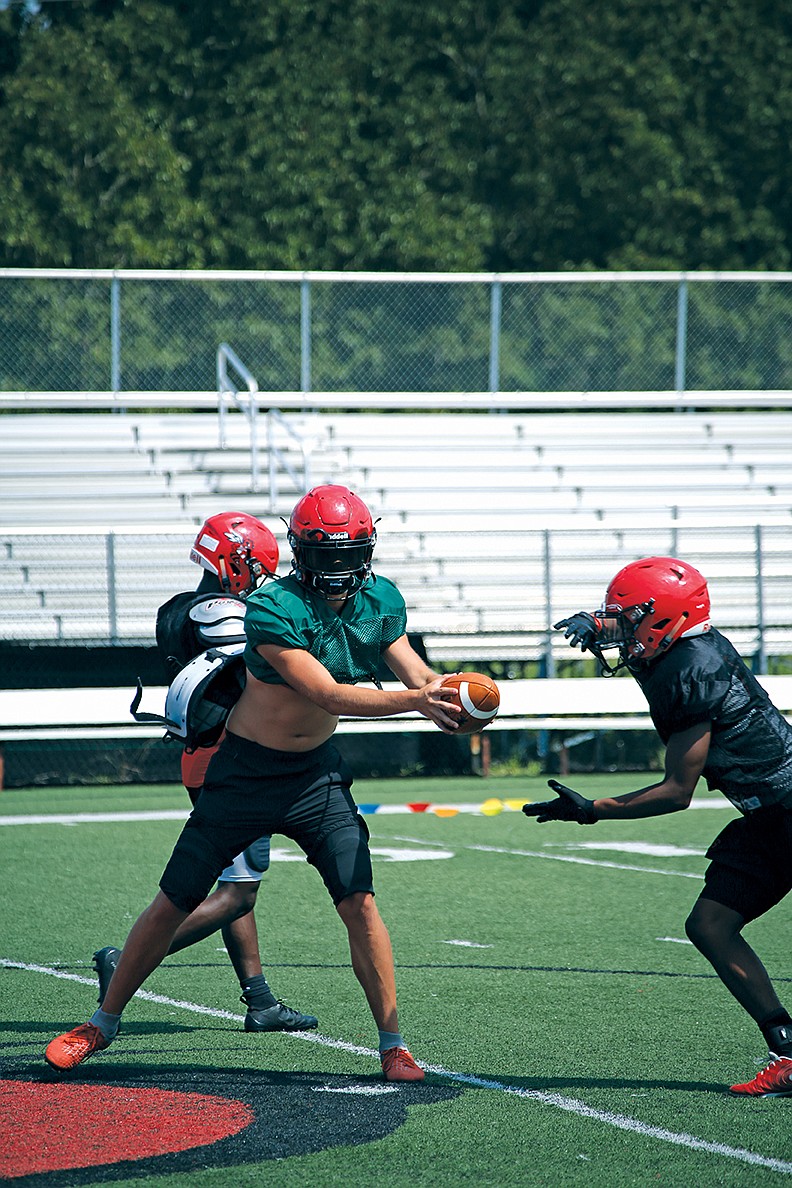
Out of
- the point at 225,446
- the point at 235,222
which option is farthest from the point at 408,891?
the point at 235,222

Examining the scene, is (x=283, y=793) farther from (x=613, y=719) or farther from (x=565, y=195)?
(x=565, y=195)

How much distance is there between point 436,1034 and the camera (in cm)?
558

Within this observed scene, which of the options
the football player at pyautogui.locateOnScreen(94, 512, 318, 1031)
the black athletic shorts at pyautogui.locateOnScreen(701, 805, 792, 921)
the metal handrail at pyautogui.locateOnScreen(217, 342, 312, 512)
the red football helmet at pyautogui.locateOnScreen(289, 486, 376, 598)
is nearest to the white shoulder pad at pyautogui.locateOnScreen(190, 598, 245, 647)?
the football player at pyautogui.locateOnScreen(94, 512, 318, 1031)

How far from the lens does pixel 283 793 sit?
496cm

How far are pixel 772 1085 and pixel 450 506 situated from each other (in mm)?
12498

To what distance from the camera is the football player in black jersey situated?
189 inches

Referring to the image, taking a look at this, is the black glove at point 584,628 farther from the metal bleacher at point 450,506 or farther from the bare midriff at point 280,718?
the metal bleacher at point 450,506

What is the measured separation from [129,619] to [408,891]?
6.57 metres

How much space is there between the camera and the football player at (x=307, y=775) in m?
4.86

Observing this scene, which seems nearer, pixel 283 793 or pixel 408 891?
pixel 283 793

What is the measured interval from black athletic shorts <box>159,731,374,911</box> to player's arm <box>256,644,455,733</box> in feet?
1.20

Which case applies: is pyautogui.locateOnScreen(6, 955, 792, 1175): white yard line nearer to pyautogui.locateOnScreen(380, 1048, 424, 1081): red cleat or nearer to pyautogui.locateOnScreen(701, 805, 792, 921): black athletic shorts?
pyautogui.locateOnScreen(380, 1048, 424, 1081): red cleat

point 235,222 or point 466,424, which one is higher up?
point 235,222

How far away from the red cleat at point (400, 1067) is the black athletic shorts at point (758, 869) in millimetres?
1055
